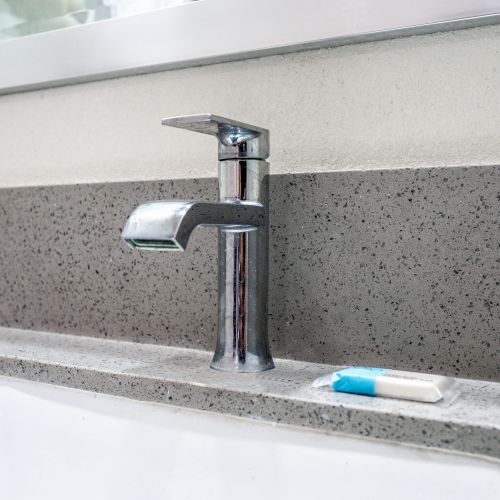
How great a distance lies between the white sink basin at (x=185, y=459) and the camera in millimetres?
439

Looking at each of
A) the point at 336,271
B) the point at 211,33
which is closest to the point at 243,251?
the point at 336,271

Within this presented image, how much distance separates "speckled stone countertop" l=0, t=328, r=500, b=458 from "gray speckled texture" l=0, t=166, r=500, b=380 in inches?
1.1

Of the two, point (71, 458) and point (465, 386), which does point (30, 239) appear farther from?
point (465, 386)

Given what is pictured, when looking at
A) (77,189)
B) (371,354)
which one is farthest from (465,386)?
(77,189)

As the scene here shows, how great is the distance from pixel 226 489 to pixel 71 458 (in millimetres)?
157

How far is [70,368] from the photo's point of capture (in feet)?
1.90

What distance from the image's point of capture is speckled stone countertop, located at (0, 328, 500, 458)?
426mm

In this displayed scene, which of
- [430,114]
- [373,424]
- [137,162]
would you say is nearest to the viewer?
[373,424]

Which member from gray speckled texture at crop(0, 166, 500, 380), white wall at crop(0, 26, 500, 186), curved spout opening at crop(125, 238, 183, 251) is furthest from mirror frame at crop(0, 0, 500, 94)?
curved spout opening at crop(125, 238, 183, 251)

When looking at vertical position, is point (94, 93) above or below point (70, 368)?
above

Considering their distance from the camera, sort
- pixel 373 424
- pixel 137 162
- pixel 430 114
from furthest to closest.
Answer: pixel 137 162 → pixel 430 114 → pixel 373 424

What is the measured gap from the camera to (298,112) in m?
0.61

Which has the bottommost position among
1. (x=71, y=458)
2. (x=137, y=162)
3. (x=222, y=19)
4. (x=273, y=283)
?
(x=71, y=458)

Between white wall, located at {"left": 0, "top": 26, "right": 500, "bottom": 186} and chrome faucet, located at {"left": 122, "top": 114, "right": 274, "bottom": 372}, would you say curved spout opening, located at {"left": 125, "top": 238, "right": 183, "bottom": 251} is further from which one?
white wall, located at {"left": 0, "top": 26, "right": 500, "bottom": 186}
